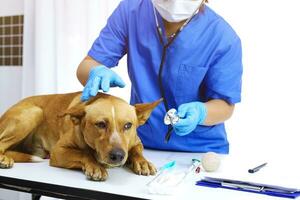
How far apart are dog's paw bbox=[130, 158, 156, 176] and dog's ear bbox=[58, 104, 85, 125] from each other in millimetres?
206

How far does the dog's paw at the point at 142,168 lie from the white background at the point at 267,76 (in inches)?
32.4

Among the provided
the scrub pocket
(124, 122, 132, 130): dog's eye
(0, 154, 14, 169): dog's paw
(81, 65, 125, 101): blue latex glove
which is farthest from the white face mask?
(0, 154, 14, 169): dog's paw

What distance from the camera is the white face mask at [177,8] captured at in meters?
1.34

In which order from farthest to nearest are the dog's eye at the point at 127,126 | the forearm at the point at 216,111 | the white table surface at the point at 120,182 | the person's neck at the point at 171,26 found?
1. the person's neck at the point at 171,26
2. the forearm at the point at 216,111
3. the dog's eye at the point at 127,126
4. the white table surface at the point at 120,182

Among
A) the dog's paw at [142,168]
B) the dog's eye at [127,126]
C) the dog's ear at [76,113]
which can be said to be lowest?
the dog's paw at [142,168]

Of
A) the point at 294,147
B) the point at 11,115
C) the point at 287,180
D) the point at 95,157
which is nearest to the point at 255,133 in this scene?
the point at 294,147

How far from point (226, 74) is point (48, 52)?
124 cm

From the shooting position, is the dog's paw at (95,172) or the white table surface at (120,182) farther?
the dog's paw at (95,172)

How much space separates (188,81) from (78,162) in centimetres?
52

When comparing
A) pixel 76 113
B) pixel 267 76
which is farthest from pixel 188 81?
pixel 267 76

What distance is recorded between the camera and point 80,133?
116 centimetres

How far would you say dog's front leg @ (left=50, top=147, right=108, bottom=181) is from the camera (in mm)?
1024

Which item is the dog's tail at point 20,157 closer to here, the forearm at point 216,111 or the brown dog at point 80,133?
the brown dog at point 80,133

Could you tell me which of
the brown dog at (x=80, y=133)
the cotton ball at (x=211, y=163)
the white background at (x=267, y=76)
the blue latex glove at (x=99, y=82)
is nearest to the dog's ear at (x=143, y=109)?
the brown dog at (x=80, y=133)
